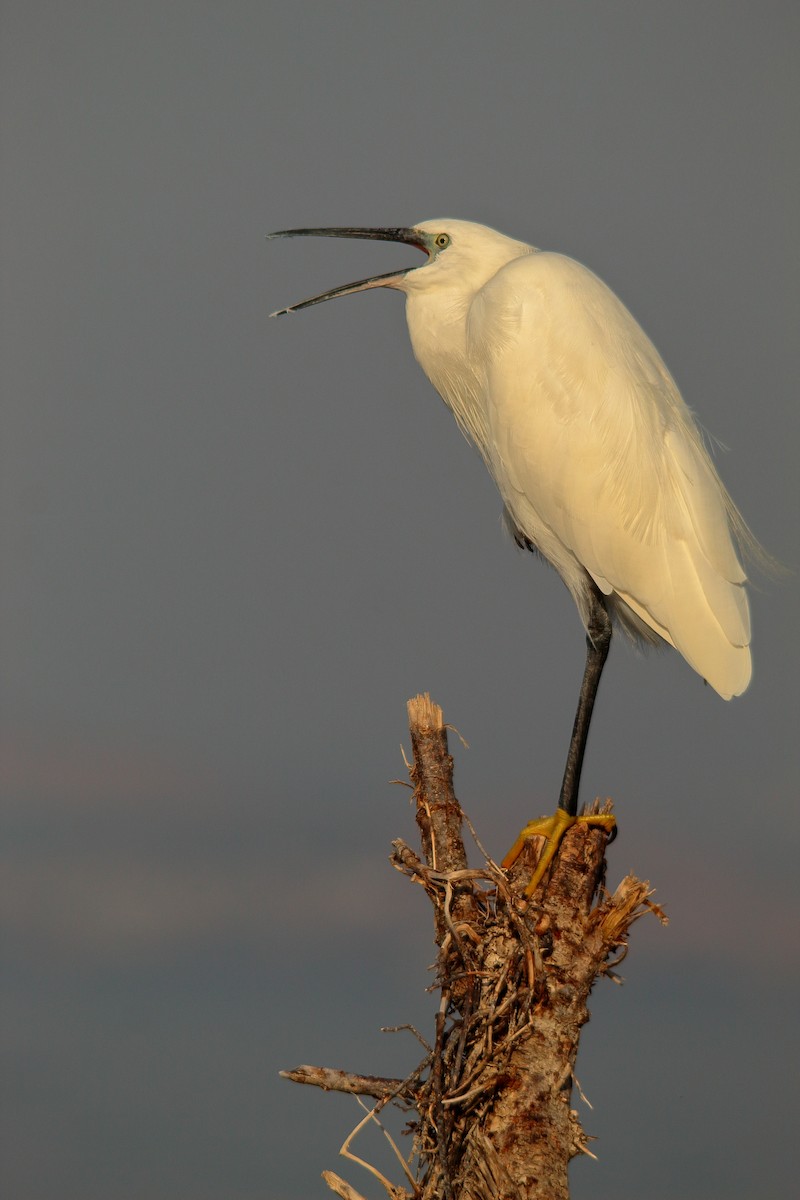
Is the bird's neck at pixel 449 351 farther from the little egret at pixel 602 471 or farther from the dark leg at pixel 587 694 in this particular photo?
the dark leg at pixel 587 694

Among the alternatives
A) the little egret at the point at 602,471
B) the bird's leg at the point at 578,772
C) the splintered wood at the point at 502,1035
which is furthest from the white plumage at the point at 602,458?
the splintered wood at the point at 502,1035

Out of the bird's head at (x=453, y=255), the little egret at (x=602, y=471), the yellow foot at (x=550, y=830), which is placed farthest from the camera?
the bird's head at (x=453, y=255)

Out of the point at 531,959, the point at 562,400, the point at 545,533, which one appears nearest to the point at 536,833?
the point at 531,959

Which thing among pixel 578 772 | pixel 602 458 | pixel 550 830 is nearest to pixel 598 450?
pixel 602 458

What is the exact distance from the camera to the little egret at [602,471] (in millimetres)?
5809

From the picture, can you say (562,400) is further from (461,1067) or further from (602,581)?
(461,1067)

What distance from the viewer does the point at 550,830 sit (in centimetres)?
533

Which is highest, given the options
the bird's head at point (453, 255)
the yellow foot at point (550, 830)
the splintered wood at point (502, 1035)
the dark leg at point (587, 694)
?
the bird's head at point (453, 255)

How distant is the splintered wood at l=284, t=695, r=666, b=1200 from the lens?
471 cm

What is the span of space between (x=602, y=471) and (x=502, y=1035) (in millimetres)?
2633

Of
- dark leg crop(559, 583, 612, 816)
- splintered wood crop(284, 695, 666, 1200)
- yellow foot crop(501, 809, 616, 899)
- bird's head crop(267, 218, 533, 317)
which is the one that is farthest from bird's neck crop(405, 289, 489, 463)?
splintered wood crop(284, 695, 666, 1200)

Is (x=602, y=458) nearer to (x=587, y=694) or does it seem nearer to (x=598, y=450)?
(x=598, y=450)

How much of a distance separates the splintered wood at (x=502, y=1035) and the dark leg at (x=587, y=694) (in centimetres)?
51

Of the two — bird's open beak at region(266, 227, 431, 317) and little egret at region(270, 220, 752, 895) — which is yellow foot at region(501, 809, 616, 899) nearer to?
little egret at region(270, 220, 752, 895)
